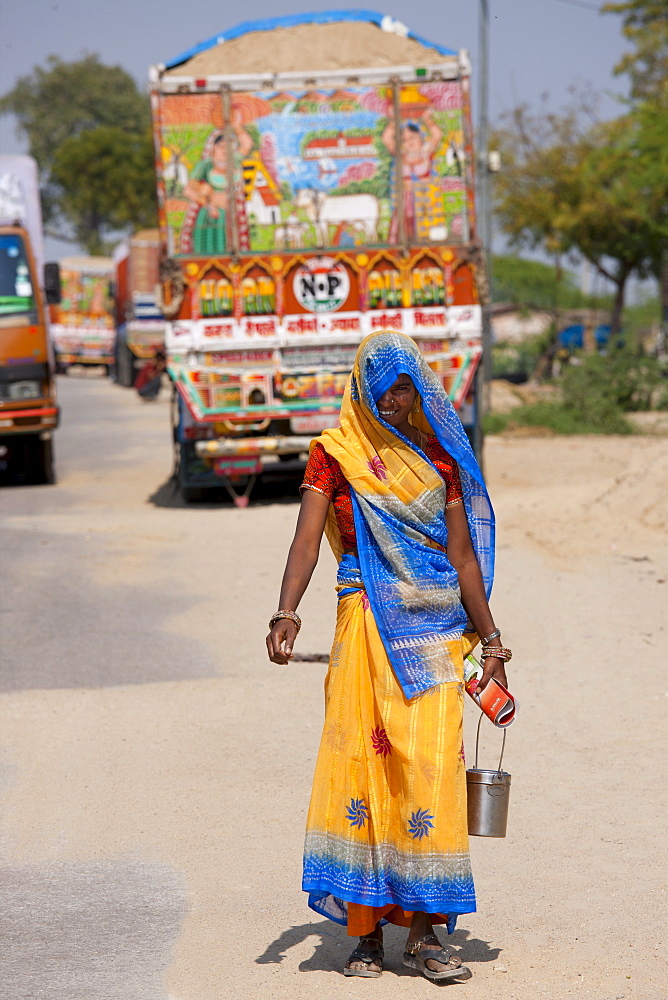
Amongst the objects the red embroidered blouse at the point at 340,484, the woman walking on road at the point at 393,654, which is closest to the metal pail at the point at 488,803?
the woman walking on road at the point at 393,654

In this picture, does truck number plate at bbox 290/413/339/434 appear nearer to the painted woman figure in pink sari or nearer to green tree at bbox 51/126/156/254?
the painted woman figure in pink sari

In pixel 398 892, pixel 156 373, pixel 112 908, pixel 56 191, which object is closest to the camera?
pixel 398 892

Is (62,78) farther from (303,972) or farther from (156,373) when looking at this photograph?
(303,972)

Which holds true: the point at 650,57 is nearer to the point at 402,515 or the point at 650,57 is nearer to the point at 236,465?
the point at 236,465

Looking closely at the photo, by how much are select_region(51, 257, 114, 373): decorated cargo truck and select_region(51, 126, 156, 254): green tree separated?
50.2 ft

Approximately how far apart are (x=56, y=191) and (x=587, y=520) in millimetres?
61452

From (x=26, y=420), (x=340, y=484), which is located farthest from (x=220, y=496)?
(x=340, y=484)

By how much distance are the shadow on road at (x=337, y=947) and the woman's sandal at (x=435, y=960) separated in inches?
2.9

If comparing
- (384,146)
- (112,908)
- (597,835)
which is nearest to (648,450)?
(384,146)

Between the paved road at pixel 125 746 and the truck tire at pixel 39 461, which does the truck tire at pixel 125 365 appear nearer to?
the truck tire at pixel 39 461

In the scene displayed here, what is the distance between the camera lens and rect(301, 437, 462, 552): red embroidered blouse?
10.9ft

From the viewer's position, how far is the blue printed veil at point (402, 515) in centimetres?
323

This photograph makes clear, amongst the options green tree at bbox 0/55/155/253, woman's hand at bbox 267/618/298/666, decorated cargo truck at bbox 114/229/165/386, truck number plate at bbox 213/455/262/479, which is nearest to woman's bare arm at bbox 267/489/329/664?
woman's hand at bbox 267/618/298/666

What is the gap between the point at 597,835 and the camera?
4.29m
